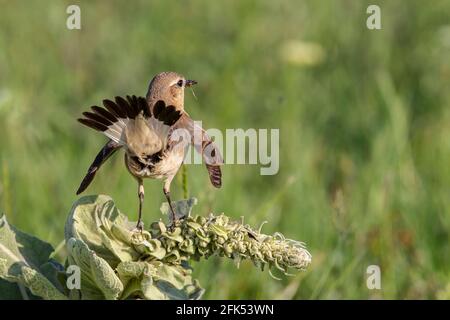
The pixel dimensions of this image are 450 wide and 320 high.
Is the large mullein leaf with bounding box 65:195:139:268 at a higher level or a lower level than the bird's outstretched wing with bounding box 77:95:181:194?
lower

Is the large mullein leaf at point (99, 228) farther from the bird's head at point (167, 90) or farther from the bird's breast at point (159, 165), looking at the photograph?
the bird's head at point (167, 90)

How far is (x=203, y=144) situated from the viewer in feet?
7.93

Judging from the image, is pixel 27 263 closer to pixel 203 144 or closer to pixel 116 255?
pixel 116 255

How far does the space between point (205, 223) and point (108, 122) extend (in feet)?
1.21

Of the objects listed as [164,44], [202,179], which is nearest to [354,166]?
[202,179]

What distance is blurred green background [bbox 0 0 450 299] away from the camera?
4137 millimetres

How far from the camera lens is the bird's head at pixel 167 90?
2.57 meters

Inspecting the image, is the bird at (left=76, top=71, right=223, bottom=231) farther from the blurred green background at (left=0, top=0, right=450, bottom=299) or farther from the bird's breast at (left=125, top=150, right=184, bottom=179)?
the blurred green background at (left=0, top=0, right=450, bottom=299)

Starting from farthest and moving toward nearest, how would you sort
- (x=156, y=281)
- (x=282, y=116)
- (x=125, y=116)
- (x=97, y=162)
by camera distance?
1. (x=282, y=116)
2. (x=156, y=281)
3. (x=97, y=162)
4. (x=125, y=116)

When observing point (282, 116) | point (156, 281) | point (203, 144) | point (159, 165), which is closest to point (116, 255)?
point (156, 281)

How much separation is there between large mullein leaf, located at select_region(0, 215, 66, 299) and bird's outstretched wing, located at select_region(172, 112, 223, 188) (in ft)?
1.92

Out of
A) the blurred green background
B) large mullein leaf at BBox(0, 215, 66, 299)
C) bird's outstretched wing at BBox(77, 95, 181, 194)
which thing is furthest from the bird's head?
the blurred green background

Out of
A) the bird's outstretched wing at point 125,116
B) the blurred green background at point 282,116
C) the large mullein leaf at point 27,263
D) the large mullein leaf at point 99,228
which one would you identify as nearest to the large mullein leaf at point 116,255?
the large mullein leaf at point 99,228

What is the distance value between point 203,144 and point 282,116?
3.22 m
